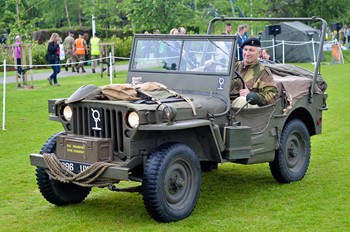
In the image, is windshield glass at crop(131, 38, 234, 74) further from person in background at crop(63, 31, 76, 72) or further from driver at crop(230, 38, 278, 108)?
person in background at crop(63, 31, 76, 72)

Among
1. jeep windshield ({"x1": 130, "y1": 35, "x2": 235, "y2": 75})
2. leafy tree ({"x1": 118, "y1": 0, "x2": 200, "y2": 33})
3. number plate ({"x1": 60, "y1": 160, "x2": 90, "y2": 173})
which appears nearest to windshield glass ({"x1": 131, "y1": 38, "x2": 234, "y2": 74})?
jeep windshield ({"x1": 130, "y1": 35, "x2": 235, "y2": 75})

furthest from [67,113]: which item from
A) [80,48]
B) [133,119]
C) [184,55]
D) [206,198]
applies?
[80,48]

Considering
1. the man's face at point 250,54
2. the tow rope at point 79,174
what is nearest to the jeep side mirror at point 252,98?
the man's face at point 250,54

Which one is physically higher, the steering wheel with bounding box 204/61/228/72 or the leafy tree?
the leafy tree

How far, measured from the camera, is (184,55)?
28.2 ft

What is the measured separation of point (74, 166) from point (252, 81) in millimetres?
2617

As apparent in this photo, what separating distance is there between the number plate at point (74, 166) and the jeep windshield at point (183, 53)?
6.26 ft

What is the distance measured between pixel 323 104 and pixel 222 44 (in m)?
2.18

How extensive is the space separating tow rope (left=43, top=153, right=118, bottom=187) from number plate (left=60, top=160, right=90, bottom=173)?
Result: 1.2 inches

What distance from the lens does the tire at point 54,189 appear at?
7871 millimetres

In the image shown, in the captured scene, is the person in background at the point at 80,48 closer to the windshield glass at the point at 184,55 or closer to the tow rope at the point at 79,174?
the windshield glass at the point at 184,55

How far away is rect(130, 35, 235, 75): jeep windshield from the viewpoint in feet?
27.5

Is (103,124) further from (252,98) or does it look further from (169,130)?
(252,98)

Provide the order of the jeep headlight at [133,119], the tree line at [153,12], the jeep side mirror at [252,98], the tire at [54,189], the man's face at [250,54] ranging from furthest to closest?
the tree line at [153,12], the man's face at [250,54], the jeep side mirror at [252,98], the tire at [54,189], the jeep headlight at [133,119]
